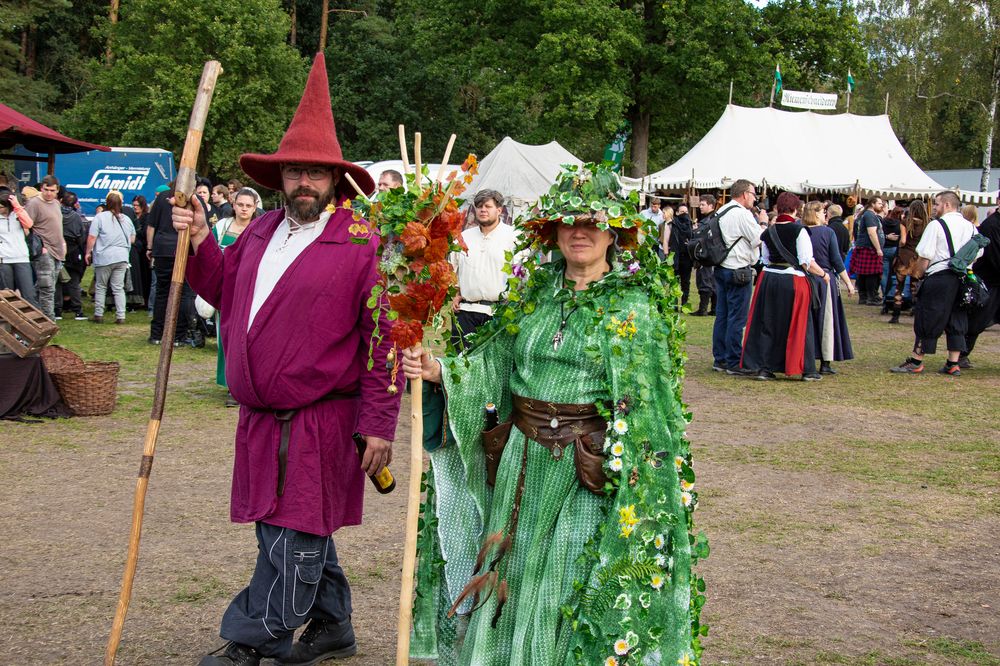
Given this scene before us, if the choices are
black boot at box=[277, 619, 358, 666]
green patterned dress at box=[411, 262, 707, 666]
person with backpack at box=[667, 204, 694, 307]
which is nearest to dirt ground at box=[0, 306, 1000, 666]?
black boot at box=[277, 619, 358, 666]

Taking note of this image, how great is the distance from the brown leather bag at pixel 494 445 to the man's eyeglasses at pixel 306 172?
1142 mm

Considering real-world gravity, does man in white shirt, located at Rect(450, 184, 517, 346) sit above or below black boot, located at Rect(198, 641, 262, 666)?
above

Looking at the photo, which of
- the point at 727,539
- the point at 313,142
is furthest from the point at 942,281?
the point at 313,142

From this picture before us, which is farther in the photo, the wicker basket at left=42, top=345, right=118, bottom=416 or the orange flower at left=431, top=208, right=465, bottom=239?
the wicker basket at left=42, top=345, right=118, bottom=416

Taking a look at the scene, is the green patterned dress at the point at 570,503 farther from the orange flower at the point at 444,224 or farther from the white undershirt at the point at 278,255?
the white undershirt at the point at 278,255

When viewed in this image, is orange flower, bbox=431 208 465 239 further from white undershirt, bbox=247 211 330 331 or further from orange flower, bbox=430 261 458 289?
white undershirt, bbox=247 211 330 331

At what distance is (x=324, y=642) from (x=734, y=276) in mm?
8422

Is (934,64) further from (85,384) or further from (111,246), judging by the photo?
(85,384)

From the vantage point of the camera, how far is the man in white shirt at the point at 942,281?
11.4m

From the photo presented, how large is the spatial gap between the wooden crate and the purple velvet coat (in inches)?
211

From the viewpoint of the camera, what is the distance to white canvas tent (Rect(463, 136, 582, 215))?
2456cm

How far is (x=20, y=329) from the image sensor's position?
842 cm

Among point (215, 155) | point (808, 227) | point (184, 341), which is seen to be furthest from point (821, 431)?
point (215, 155)

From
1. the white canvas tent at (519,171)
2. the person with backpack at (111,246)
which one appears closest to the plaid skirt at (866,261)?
the white canvas tent at (519,171)
